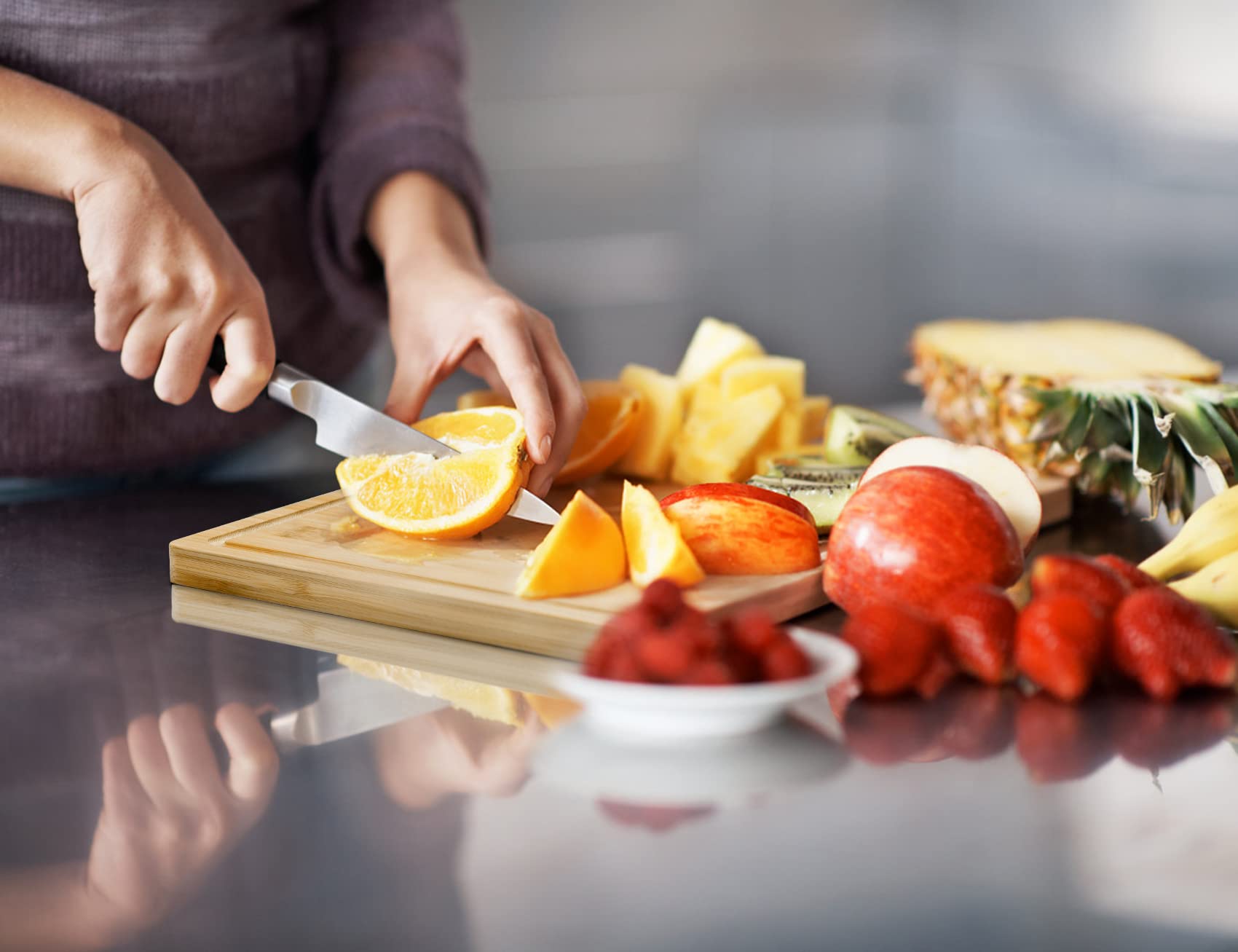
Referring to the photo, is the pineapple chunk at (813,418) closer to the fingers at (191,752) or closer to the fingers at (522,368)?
the fingers at (522,368)

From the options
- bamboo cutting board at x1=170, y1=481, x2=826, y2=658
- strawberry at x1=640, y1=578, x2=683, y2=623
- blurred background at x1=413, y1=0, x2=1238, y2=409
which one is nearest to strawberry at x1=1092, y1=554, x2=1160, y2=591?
bamboo cutting board at x1=170, y1=481, x2=826, y2=658

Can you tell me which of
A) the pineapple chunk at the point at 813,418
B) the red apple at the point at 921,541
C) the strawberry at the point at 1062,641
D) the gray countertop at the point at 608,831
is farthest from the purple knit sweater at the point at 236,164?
the strawberry at the point at 1062,641

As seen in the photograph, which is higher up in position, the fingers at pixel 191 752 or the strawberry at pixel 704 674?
the strawberry at pixel 704 674

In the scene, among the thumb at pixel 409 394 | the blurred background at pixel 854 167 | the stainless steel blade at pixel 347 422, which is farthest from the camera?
the blurred background at pixel 854 167

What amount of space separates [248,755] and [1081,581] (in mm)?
646

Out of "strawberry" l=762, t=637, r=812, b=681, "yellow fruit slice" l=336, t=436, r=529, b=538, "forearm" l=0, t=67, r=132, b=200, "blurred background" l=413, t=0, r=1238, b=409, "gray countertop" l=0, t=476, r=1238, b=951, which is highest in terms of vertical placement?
"forearm" l=0, t=67, r=132, b=200

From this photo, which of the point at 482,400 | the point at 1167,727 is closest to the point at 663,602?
the point at 1167,727

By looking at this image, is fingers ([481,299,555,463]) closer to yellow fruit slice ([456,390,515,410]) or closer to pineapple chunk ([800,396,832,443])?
yellow fruit slice ([456,390,515,410])

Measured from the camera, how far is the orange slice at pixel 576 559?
1165 mm

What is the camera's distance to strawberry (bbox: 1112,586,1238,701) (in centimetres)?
98

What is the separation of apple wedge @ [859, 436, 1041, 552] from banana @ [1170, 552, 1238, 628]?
18 cm

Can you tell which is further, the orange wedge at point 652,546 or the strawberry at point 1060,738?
the orange wedge at point 652,546

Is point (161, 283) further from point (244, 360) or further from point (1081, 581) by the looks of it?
point (1081, 581)

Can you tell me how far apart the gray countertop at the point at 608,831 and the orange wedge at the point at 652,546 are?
9.1 inches
